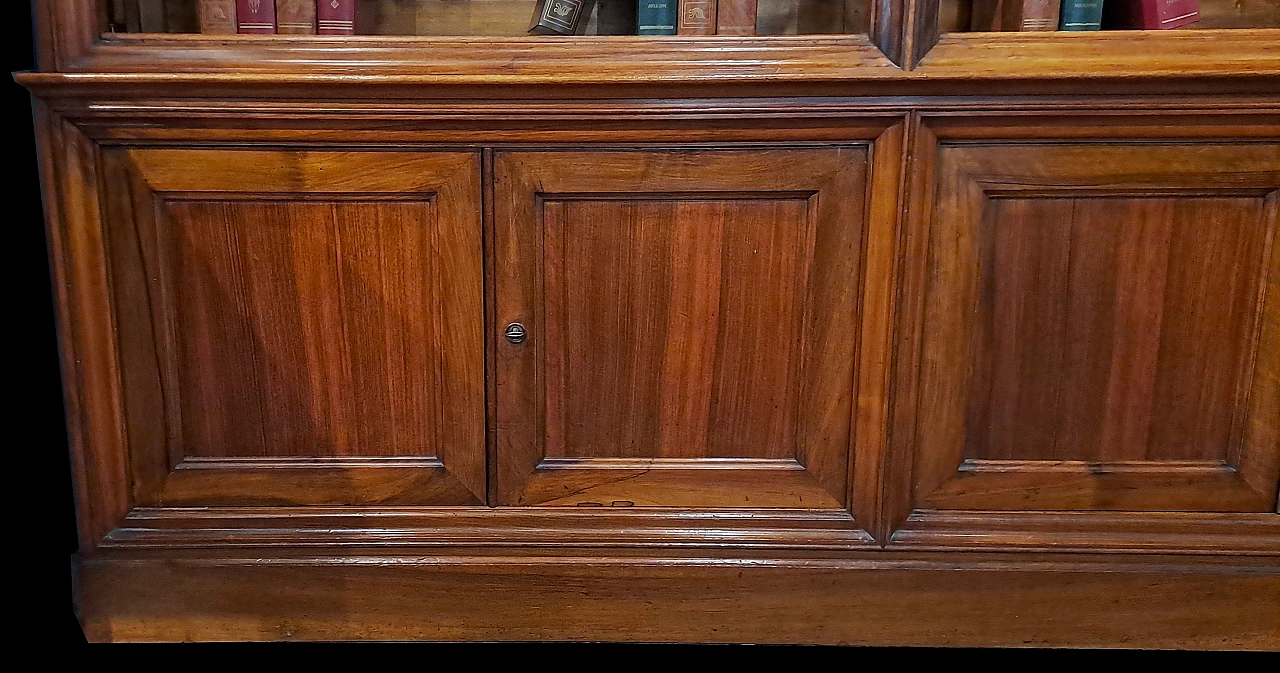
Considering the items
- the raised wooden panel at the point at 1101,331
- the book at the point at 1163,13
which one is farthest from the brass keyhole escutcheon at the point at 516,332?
→ the book at the point at 1163,13

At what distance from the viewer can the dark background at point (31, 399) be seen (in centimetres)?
151

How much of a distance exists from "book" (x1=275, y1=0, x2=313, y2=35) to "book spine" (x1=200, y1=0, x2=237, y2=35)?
0.06 m

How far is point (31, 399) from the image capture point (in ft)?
5.24

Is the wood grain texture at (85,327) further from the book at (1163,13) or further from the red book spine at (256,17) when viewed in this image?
the book at (1163,13)

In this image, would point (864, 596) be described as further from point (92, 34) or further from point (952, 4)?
point (92, 34)

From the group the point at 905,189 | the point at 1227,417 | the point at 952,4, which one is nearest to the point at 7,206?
the point at 905,189

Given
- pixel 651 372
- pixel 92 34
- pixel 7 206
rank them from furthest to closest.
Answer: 1. pixel 7 206
2. pixel 651 372
3. pixel 92 34

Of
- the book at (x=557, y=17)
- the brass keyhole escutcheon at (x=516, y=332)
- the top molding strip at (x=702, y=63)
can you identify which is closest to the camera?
the top molding strip at (x=702, y=63)

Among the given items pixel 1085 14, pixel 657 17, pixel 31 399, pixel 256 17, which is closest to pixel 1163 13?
pixel 1085 14

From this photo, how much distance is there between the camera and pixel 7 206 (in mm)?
1529

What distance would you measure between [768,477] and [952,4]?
32.3 inches

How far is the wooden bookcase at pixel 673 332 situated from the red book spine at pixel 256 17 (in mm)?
120

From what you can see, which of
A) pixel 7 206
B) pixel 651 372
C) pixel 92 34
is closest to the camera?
pixel 92 34

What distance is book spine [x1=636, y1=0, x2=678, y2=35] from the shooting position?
1439 mm
